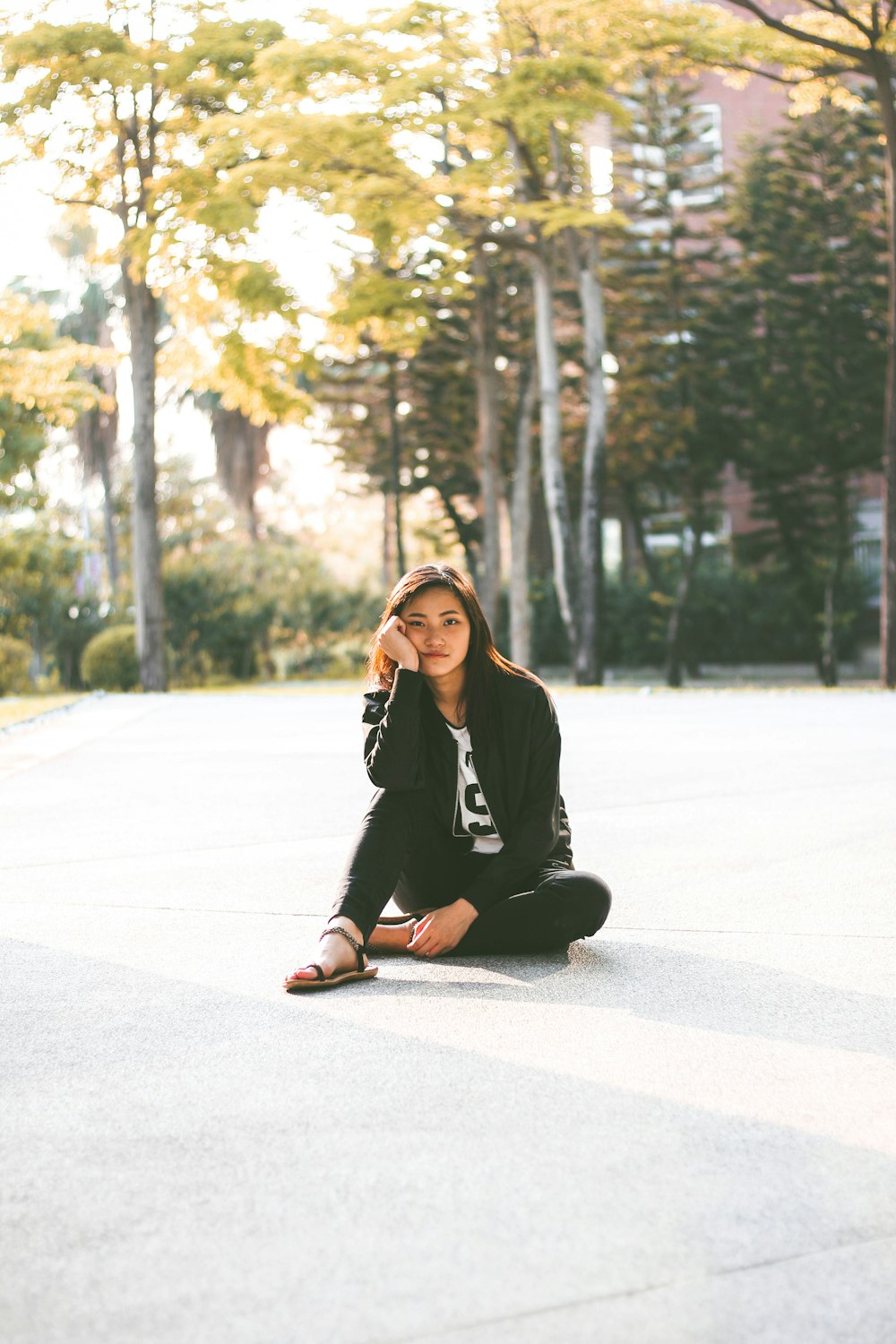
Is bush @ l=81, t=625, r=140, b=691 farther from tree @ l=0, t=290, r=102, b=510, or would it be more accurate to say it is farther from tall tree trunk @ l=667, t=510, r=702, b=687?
tall tree trunk @ l=667, t=510, r=702, b=687

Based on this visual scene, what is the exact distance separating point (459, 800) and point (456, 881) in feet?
0.85

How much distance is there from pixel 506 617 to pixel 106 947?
30.3 metres

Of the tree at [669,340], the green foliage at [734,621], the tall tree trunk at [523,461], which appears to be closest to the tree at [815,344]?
the green foliage at [734,621]

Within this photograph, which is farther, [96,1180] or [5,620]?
[5,620]

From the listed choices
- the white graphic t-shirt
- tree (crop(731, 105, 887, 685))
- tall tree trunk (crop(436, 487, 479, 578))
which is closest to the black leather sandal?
the white graphic t-shirt

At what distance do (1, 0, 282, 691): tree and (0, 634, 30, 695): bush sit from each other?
1789 mm

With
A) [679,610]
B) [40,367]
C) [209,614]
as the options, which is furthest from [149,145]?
[679,610]

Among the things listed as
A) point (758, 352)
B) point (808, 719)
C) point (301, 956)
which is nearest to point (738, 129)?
point (758, 352)

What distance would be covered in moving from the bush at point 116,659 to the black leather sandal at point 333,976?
20978 mm

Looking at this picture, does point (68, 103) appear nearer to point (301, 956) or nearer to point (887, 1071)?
point (301, 956)

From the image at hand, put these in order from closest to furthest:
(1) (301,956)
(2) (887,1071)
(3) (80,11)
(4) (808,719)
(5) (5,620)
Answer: (2) (887,1071) < (1) (301,956) < (4) (808,719) < (3) (80,11) < (5) (5,620)

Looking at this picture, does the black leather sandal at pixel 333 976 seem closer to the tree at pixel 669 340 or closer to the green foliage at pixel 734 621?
the tree at pixel 669 340

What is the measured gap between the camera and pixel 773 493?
3161 cm

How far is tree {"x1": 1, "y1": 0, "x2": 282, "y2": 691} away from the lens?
21.0m
